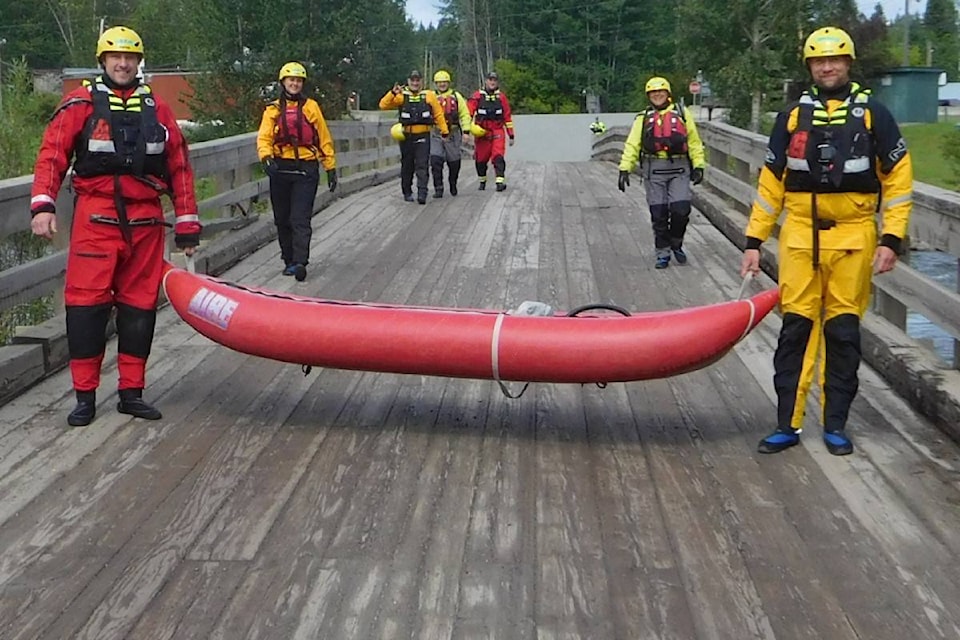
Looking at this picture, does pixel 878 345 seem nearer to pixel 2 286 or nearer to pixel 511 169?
pixel 2 286

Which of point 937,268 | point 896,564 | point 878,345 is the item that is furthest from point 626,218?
point 896,564

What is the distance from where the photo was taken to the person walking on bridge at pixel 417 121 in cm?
1459

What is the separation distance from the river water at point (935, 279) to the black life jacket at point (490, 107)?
624 cm

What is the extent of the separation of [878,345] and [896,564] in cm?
→ 256

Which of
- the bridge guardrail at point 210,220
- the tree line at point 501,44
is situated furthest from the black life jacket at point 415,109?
the tree line at point 501,44

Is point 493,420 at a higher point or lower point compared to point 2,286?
lower

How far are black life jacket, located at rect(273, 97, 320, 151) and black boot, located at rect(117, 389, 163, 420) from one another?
13.1 feet

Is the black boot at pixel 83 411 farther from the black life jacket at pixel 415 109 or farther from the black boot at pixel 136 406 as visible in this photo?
the black life jacket at pixel 415 109

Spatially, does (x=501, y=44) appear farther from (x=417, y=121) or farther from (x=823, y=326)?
(x=823, y=326)

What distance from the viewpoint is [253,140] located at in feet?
37.0

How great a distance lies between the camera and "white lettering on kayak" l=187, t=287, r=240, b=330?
18.7 ft

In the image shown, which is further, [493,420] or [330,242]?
[330,242]

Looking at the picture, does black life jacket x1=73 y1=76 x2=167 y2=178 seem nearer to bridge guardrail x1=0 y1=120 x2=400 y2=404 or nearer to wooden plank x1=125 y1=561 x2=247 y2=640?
bridge guardrail x1=0 y1=120 x2=400 y2=404

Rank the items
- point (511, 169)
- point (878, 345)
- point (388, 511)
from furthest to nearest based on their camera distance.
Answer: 1. point (511, 169)
2. point (878, 345)
3. point (388, 511)
